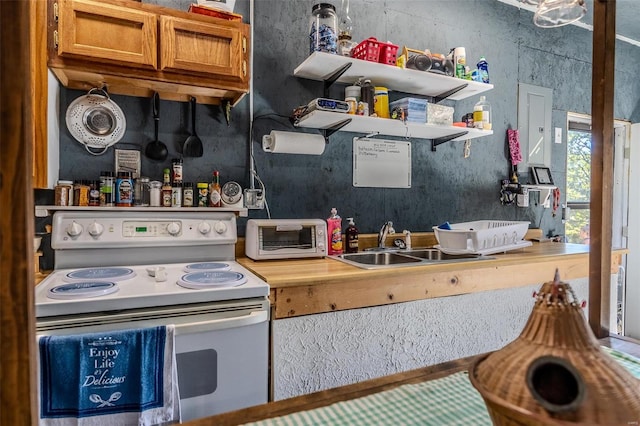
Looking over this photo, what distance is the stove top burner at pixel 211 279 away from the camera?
1465mm

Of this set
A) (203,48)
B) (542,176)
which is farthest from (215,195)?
(542,176)

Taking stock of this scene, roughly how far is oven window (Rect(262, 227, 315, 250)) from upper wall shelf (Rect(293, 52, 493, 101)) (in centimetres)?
93

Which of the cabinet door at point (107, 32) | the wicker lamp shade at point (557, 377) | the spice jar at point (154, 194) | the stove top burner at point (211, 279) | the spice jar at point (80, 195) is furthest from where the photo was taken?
the spice jar at point (154, 194)

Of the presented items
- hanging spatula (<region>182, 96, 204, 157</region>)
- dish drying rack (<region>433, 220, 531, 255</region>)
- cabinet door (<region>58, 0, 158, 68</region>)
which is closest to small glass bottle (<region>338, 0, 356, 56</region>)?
hanging spatula (<region>182, 96, 204, 157</region>)

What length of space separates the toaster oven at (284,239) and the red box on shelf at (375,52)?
1.00m

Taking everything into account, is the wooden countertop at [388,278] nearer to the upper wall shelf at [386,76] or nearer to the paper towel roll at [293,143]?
the paper towel roll at [293,143]

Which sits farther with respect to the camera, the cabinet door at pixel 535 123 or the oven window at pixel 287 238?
the cabinet door at pixel 535 123

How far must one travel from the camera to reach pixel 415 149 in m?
2.78

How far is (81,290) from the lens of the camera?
1333 mm

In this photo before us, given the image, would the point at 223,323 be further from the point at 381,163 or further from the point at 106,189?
the point at 381,163

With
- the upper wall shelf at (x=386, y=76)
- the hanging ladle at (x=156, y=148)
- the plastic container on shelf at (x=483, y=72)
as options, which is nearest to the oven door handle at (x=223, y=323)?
the hanging ladle at (x=156, y=148)

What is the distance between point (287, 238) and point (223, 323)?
0.80 metres

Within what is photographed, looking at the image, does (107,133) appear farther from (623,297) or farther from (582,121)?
(623,297)

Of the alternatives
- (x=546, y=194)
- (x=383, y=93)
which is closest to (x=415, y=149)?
(x=383, y=93)
